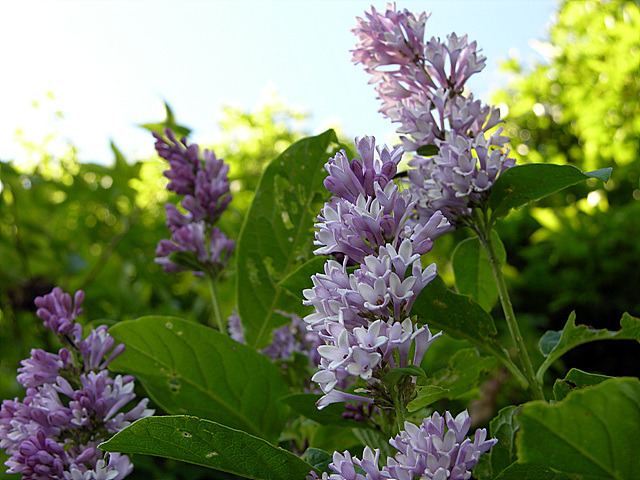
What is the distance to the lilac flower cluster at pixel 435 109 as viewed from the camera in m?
0.97

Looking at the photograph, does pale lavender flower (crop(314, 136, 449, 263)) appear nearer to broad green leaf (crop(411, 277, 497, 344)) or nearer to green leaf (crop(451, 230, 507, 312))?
broad green leaf (crop(411, 277, 497, 344))

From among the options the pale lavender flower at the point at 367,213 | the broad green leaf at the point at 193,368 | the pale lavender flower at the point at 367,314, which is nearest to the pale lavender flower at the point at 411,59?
the pale lavender flower at the point at 367,213

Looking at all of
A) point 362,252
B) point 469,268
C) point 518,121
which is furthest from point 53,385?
point 518,121

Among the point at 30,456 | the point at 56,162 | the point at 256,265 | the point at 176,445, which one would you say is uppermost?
the point at 56,162

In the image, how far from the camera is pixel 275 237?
52.4 inches

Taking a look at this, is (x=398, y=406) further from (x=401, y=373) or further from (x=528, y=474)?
(x=528, y=474)

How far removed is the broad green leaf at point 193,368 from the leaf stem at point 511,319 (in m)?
0.48

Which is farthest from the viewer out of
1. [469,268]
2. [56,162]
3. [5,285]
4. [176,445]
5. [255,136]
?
[255,136]

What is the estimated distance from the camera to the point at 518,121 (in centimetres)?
691

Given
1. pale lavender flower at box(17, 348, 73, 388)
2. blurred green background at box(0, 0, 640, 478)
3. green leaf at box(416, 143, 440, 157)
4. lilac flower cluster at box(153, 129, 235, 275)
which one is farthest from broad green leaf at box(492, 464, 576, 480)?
blurred green background at box(0, 0, 640, 478)

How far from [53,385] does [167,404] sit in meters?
0.23

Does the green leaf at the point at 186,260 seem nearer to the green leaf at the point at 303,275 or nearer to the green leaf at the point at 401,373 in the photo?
the green leaf at the point at 303,275

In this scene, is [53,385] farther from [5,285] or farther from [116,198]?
[116,198]

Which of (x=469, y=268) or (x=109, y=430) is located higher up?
(x=469, y=268)
